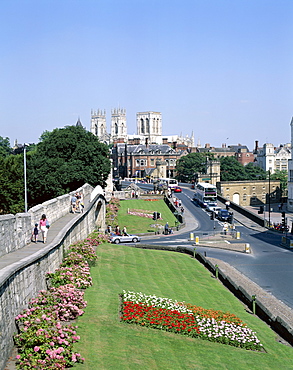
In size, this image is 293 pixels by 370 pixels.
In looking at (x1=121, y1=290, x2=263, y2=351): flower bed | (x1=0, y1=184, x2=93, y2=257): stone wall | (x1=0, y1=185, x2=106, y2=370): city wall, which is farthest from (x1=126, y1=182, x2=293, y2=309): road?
(x1=0, y1=184, x2=93, y2=257): stone wall

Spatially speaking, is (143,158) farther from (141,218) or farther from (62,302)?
(62,302)

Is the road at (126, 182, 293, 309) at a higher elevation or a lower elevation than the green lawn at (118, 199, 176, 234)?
lower

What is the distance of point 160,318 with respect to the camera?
68.5 ft

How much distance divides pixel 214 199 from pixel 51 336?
69.2 meters

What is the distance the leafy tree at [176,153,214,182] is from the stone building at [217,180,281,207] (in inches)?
1180

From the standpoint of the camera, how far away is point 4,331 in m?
14.7

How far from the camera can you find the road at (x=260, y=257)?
35312 millimetres

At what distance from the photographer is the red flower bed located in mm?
20344

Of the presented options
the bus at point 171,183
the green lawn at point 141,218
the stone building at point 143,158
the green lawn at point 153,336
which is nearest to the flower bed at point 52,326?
the green lawn at point 153,336

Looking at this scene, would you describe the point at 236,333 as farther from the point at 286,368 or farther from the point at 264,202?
the point at 264,202

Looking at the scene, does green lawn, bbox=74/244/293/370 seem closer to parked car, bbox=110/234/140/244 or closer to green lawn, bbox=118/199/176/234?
parked car, bbox=110/234/140/244

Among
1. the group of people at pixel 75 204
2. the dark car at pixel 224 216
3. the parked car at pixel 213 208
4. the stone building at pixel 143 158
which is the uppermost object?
the stone building at pixel 143 158

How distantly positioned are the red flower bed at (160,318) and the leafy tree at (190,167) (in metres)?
129

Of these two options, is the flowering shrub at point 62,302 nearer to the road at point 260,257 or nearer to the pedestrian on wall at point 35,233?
the pedestrian on wall at point 35,233
